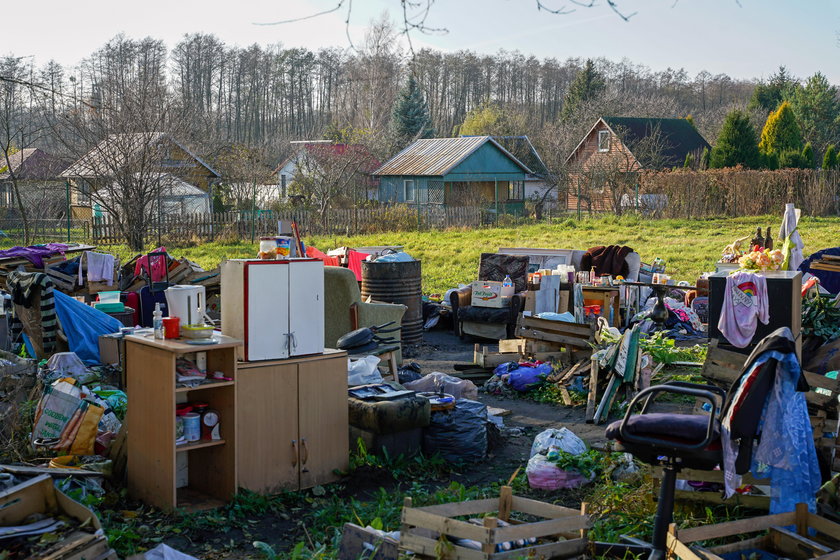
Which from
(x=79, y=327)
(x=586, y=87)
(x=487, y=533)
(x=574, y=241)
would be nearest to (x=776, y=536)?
(x=487, y=533)

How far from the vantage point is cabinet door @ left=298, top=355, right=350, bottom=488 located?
579 centimetres

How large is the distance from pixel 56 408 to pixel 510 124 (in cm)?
4647

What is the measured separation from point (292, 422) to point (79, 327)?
475 cm

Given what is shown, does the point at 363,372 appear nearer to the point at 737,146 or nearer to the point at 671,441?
the point at 671,441

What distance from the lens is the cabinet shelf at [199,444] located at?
5275 millimetres

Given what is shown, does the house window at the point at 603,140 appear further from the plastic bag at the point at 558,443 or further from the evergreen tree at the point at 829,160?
the plastic bag at the point at 558,443

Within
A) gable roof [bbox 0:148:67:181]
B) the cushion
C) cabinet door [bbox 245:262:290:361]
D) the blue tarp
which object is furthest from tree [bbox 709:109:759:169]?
the cushion

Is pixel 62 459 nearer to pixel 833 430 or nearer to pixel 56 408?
pixel 56 408

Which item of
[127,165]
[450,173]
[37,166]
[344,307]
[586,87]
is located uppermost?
[586,87]

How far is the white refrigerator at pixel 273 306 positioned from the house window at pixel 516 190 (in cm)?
3542

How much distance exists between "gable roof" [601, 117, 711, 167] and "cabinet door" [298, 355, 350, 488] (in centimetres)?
3531

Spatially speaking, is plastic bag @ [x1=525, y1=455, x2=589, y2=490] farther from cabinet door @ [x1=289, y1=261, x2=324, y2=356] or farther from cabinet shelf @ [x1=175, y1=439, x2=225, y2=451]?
cabinet shelf @ [x1=175, y1=439, x2=225, y2=451]

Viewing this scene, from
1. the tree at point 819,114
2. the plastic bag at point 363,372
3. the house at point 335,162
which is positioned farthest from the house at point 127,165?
the tree at point 819,114

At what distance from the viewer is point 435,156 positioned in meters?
36.4
